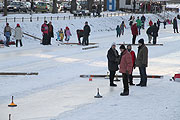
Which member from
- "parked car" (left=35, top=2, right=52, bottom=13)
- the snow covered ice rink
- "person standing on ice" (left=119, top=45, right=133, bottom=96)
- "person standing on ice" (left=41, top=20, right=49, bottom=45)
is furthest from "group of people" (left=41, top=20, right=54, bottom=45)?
"parked car" (left=35, top=2, right=52, bottom=13)

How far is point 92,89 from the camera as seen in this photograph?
53.1 feet

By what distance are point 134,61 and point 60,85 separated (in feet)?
8.25

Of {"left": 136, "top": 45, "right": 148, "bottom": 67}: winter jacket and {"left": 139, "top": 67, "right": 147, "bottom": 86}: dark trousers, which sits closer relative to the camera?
{"left": 136, "top": 45, "right": 148, "bottom": 67}: winter jacket

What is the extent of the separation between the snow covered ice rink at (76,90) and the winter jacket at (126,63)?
→ 77 cm

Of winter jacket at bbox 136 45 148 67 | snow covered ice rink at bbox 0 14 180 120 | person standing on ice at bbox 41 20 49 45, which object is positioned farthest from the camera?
person standing on ice at bbox 41 20 49 45

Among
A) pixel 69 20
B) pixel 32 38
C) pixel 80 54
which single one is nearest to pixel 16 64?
pixel 80 54

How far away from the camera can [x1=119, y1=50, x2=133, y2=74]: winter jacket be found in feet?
48.4

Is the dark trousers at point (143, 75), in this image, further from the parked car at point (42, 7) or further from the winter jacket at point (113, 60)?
the parked car at point (42, 7)

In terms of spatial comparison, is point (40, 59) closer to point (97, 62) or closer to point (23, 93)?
point (97, 62)

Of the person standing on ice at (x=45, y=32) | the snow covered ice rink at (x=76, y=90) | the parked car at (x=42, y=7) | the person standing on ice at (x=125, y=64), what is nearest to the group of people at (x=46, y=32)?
the person standing on ice at (x=45, y=32)

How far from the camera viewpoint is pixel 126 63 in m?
14.9

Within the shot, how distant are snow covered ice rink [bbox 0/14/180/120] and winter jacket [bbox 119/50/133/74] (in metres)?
0.77

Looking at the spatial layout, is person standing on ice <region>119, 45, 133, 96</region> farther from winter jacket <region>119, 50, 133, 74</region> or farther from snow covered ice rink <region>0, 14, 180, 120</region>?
snow covered ice rink <region>0, 14, 180, 120</region>

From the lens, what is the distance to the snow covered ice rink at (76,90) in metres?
12.5
